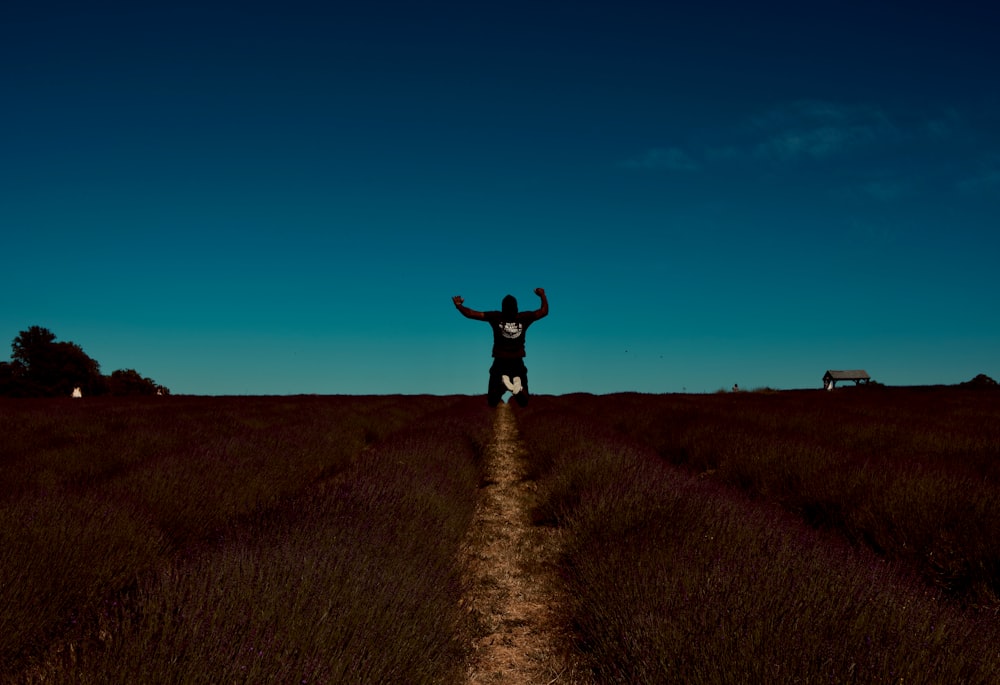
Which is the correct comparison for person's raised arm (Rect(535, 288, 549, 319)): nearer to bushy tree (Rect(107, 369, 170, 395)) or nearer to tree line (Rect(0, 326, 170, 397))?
tree line (Rect(0, 326, 170, 397))

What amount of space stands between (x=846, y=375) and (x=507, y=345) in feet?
178

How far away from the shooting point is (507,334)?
207 inches

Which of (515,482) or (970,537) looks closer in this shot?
(970,537)

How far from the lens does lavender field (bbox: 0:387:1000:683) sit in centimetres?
167

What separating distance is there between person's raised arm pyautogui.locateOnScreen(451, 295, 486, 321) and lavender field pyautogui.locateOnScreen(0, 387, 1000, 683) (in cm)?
146

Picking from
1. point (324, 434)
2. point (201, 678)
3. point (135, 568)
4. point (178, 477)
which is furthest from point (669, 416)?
point (201, 678)

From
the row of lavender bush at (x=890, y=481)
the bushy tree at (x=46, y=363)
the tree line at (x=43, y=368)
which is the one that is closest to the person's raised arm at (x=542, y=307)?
the row of lavender bush at (x=890, y=481)

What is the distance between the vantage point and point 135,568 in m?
2.94

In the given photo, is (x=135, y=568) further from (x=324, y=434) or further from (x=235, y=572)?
(x=324, y=434)

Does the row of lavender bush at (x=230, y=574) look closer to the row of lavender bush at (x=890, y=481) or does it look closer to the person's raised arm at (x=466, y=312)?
the person's raised arm at (x=466, y=312)

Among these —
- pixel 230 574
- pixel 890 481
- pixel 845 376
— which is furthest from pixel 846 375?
pixel 230 574

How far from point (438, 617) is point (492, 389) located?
Result: 3.34 m

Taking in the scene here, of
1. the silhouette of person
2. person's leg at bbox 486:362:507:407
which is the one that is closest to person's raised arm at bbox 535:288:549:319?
the silhouette of person

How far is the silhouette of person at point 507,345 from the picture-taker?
17.2 ft
